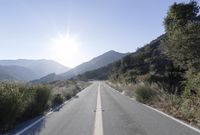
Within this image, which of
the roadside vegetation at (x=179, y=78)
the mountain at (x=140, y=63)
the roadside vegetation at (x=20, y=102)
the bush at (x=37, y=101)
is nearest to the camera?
the roadside vegetation at (x=20, y=102)

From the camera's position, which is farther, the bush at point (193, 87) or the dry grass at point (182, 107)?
the bush at point (193, 87)

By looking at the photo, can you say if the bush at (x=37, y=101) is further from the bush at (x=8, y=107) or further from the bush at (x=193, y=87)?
the bush at (x=193, y=87)

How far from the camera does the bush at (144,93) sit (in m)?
21.1

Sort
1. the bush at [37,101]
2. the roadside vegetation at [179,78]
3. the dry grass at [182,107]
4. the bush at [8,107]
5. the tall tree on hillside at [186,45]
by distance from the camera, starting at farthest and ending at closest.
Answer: the tall tree on hillside at [186,45] → the bush at [37,101] → the roadside vegetation at [179,78] → the dry grass at [182,107] → the bush at [8,107]

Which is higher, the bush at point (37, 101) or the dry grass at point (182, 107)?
the bush at point (37, 101)

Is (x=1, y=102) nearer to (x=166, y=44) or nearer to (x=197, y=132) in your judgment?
(x=197, y=132)

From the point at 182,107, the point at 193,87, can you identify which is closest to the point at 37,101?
the point at 182,107

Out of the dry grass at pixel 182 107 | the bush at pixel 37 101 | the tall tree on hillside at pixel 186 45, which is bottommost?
the dry grass at pixel 182 107

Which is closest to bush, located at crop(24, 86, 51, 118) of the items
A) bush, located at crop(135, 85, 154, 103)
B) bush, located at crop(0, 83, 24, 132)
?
bush, located at crop(0, 83, 24, 132)

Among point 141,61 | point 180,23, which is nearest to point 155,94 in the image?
point 180,23

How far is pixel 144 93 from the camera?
21750mm

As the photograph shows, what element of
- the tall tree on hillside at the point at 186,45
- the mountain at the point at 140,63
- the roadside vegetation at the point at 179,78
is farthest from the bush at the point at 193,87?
the mountain at the point at 140,63

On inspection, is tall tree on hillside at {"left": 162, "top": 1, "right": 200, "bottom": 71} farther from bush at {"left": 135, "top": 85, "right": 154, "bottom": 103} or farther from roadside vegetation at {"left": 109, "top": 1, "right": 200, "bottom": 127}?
bush at {"left": 135, "top": 85, "right": 154, "bottom": 103}

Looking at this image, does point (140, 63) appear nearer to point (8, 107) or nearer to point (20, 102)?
point (20, 102)
